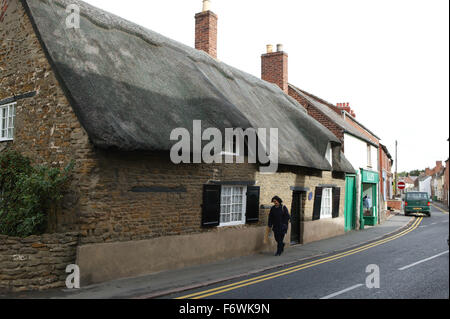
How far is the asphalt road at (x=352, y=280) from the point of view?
666 centimetres

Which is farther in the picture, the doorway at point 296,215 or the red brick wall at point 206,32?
the red brick wall at point 206,32

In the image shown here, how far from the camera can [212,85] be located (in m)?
11.9

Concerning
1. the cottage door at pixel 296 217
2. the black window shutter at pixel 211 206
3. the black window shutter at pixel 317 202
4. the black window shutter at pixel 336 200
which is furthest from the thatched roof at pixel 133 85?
the black window shutter at pixel 336 200

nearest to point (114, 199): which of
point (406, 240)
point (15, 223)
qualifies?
point (15, 223)

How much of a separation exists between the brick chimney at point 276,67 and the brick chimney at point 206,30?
5.62 m

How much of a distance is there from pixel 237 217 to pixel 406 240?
7830 mm

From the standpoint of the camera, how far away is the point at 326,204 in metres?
17.0

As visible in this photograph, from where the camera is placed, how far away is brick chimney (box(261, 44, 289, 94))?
69.5ft

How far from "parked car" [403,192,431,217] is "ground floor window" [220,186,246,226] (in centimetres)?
1817

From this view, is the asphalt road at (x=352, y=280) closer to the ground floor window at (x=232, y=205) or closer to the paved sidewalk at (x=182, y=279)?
the paved sidewalk at (x=182, y=279)

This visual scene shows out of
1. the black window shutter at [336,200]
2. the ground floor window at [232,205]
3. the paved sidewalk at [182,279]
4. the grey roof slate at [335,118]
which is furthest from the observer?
the grey roof slate at [335,118]

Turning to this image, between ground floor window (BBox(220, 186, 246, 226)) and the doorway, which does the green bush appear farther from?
the doorway

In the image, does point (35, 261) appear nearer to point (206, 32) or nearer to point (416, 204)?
point (206, 32)
